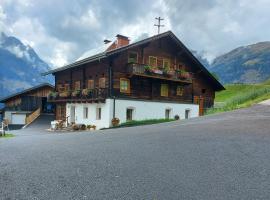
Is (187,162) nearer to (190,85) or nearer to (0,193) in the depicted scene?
(0,193)

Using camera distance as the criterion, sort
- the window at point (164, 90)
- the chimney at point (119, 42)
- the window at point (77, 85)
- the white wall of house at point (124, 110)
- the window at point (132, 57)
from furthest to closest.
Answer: the chimney at point (119, 42)
the window at point (77, 85)
the window at point (164, 90)
the window at point (132, 57)
the white wall of house at point (124, 110)

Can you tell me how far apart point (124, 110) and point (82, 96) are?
200 inches

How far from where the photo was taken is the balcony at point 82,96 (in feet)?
91.6

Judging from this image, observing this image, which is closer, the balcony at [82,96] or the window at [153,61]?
the balcony at [82,96]

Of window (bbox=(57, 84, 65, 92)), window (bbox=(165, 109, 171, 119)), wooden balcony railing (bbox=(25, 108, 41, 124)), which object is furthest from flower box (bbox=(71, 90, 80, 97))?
window (bbox=(165, 109, 171, 119))

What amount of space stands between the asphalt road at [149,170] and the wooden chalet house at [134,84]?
1820 cm

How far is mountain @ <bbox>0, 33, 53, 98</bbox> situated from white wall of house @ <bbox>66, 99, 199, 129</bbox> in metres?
113

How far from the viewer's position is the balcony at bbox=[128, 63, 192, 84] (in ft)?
92.3

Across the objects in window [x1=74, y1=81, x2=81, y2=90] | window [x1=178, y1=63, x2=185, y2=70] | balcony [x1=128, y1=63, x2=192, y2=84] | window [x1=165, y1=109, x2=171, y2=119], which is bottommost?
window [x1=165, y1=109, x2=171, y2=119]

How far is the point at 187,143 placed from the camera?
9500 millimetres

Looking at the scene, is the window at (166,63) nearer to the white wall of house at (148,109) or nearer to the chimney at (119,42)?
the white wall of house at (148,109)

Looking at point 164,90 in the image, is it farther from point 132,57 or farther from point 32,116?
point 32,116

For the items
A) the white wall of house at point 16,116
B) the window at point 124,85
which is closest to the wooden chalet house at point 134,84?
the window at point 124,85

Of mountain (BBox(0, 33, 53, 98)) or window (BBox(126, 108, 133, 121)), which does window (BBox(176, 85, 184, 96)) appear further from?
mountain (BBox(0, 33, 53, 98))
